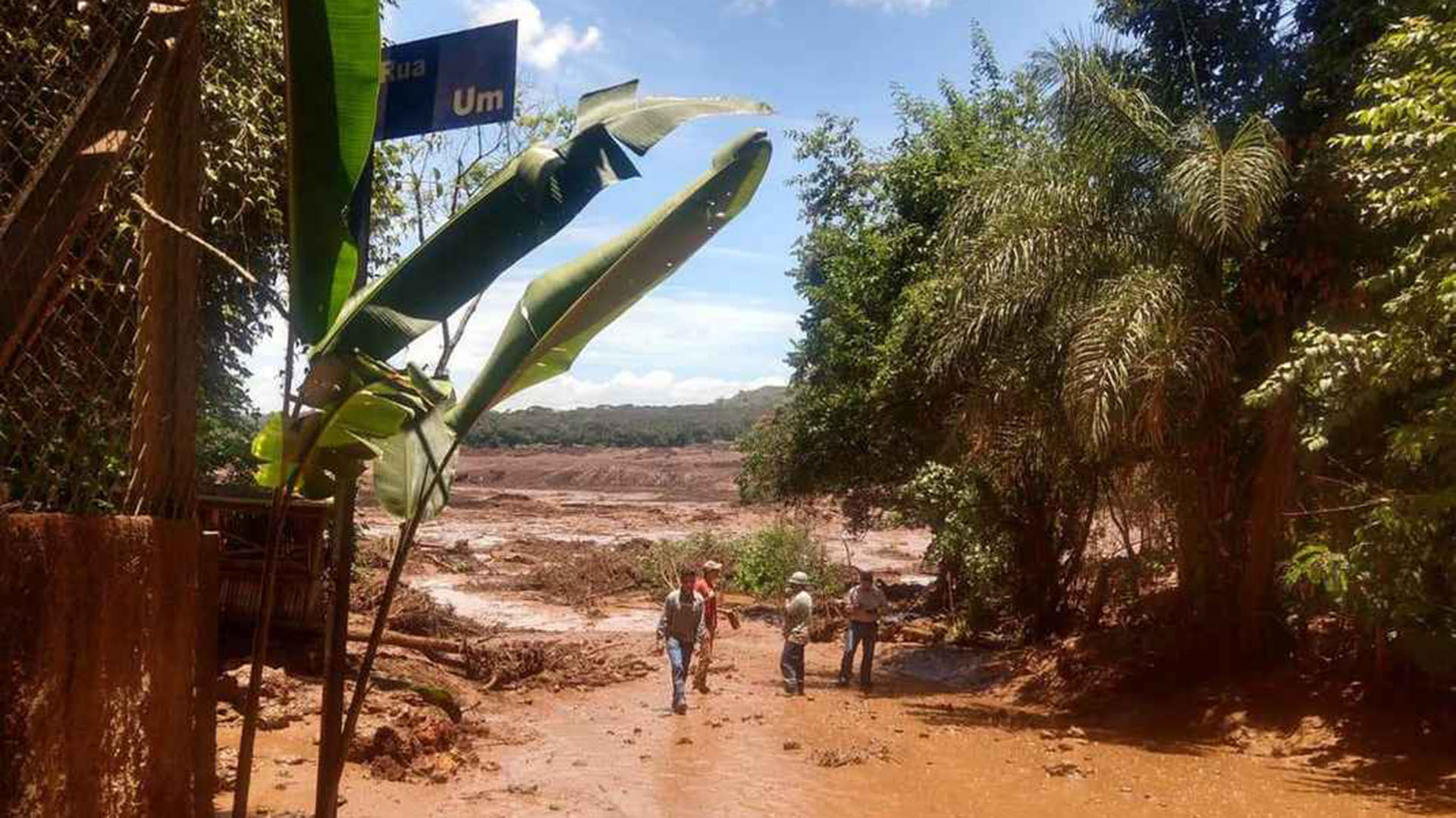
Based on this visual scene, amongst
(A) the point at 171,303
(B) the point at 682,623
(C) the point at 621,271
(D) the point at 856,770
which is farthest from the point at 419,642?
(A) the point at 171,303

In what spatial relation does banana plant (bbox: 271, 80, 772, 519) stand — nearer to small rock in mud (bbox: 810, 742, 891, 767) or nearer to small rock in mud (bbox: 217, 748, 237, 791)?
small rock in mud (bbox: 217, 748, 237, 791)

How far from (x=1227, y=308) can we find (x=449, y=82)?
9.59m

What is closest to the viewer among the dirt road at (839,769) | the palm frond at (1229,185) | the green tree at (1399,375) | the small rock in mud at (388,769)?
the green tree at (1399,375)

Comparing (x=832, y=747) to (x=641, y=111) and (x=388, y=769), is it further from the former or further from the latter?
(x=641, y=111)

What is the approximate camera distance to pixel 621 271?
4027mm

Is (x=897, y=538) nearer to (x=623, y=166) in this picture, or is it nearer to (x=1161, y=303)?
(x=1161, y=303)

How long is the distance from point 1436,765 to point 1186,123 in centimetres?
627

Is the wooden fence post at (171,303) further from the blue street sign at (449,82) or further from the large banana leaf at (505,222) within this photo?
the blue street sign at (449,82)

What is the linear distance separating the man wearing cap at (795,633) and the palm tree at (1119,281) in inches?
113

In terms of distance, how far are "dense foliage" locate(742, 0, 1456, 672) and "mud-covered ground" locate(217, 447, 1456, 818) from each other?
1.25 m

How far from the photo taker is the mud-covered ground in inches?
334

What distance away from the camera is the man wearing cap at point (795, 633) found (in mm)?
13086

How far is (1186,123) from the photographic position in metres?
11.2

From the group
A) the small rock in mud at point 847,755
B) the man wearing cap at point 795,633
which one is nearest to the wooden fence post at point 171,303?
the small rock in mud at point 847,755
